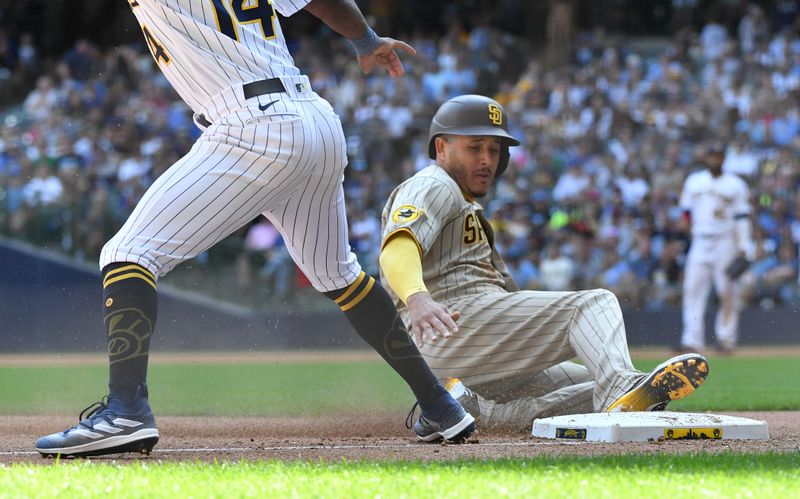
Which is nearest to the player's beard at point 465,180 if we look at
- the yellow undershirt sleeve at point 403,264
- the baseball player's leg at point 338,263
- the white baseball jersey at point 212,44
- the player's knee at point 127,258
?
the yellow undershirt sleeve at point 403,264

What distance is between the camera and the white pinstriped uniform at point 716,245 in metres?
11.1

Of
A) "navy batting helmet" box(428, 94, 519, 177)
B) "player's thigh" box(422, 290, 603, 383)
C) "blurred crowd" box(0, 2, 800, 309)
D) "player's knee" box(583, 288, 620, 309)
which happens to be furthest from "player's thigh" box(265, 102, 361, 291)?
"blurred crowd" box(0, 2, 800, 309)

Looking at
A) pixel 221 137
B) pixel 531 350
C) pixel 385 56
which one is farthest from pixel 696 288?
pixel 221 137

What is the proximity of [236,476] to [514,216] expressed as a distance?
10444mm

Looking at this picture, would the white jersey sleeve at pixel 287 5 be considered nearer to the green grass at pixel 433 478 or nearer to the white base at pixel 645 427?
the green grass at pixel 433 478

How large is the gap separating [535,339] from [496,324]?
0.52ft

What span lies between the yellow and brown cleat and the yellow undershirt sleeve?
80 centimetres

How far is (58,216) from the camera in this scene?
1153cm

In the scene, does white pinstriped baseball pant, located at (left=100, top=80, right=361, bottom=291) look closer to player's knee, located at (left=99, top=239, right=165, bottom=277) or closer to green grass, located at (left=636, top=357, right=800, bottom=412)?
player's knee, located at (left=99, top=239, right=165, bottom=277)

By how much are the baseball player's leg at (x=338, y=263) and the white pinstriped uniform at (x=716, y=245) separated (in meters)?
7.63

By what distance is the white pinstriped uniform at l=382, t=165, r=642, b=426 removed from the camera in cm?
429

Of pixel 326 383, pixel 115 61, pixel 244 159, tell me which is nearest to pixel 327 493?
pixel 244 159

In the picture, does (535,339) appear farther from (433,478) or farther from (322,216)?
(433,478)

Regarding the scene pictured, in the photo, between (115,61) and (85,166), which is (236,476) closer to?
(85,166)
